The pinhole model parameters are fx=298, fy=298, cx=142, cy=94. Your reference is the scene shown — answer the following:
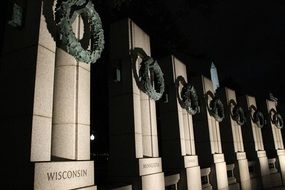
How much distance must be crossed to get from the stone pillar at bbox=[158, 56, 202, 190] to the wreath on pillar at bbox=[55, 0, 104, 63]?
5.60 meters

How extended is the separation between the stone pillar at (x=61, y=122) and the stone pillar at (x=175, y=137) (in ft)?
19.1

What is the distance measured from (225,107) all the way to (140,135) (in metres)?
10.1

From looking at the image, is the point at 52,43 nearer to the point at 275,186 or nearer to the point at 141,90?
the point at 141,90

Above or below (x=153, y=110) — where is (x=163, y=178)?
below

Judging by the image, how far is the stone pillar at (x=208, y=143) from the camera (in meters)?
14.6

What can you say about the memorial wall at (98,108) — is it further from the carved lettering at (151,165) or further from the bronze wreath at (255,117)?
the bronze wreath at (255,117)

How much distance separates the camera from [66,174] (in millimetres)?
6129

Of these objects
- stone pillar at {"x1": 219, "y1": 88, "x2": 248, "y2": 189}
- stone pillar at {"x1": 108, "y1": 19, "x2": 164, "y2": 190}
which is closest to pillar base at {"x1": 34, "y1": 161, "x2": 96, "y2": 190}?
stone pillar at {"x1": 108, "y1": 19, "x2": 164, "y2": 190}

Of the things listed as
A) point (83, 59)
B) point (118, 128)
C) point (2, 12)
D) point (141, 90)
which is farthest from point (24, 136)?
point (141, 90)

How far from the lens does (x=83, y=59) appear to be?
7.25m

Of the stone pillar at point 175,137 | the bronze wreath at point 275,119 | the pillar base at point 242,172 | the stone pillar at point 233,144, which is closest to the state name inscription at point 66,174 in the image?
the stone pillar at point 175,137

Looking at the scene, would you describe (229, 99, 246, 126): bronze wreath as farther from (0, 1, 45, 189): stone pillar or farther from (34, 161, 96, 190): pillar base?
(0, 1, 45, 189): stone pillar

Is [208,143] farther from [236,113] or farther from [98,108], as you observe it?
[98,108]

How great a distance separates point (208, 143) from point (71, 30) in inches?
403
